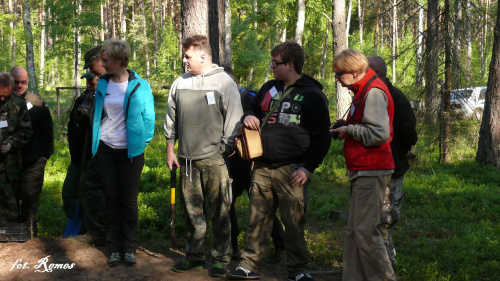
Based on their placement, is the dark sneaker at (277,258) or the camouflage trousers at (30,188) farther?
the camouflage trousers at (30,188)

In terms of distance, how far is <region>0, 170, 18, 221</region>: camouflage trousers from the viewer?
6066 mm

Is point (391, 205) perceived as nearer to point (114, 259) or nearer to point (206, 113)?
point (206, 113)

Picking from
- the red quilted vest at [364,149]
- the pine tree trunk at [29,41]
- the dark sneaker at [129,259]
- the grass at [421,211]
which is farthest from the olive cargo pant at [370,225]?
the pine tree trunk at [29,41]

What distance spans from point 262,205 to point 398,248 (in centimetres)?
260

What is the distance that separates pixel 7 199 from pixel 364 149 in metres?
4.42

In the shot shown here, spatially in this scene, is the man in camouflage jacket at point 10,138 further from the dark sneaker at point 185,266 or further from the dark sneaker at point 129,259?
the dark sneaker at point 185,266

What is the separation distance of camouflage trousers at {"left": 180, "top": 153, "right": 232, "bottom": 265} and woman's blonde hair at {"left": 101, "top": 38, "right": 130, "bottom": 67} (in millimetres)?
1246

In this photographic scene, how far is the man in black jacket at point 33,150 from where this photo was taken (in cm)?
629

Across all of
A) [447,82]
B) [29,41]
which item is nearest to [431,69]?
[447,82]

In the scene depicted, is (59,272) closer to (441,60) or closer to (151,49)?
(441,60)

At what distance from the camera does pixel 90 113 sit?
561 centimetres

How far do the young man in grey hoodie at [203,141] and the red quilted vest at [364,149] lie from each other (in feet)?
4.12

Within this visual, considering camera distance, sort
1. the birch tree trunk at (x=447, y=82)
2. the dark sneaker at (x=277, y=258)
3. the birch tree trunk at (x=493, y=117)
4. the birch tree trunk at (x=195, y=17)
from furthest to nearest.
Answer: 1. the birch tree trunk at (x=493, y=117)
2. the birch tree trunk at (x=447, y=82)
3. the birch tree trunk at (x=195, y=17)
4. the dark sneaker at (x=277, y=258)

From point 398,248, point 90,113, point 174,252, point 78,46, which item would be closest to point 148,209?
point 174,252
